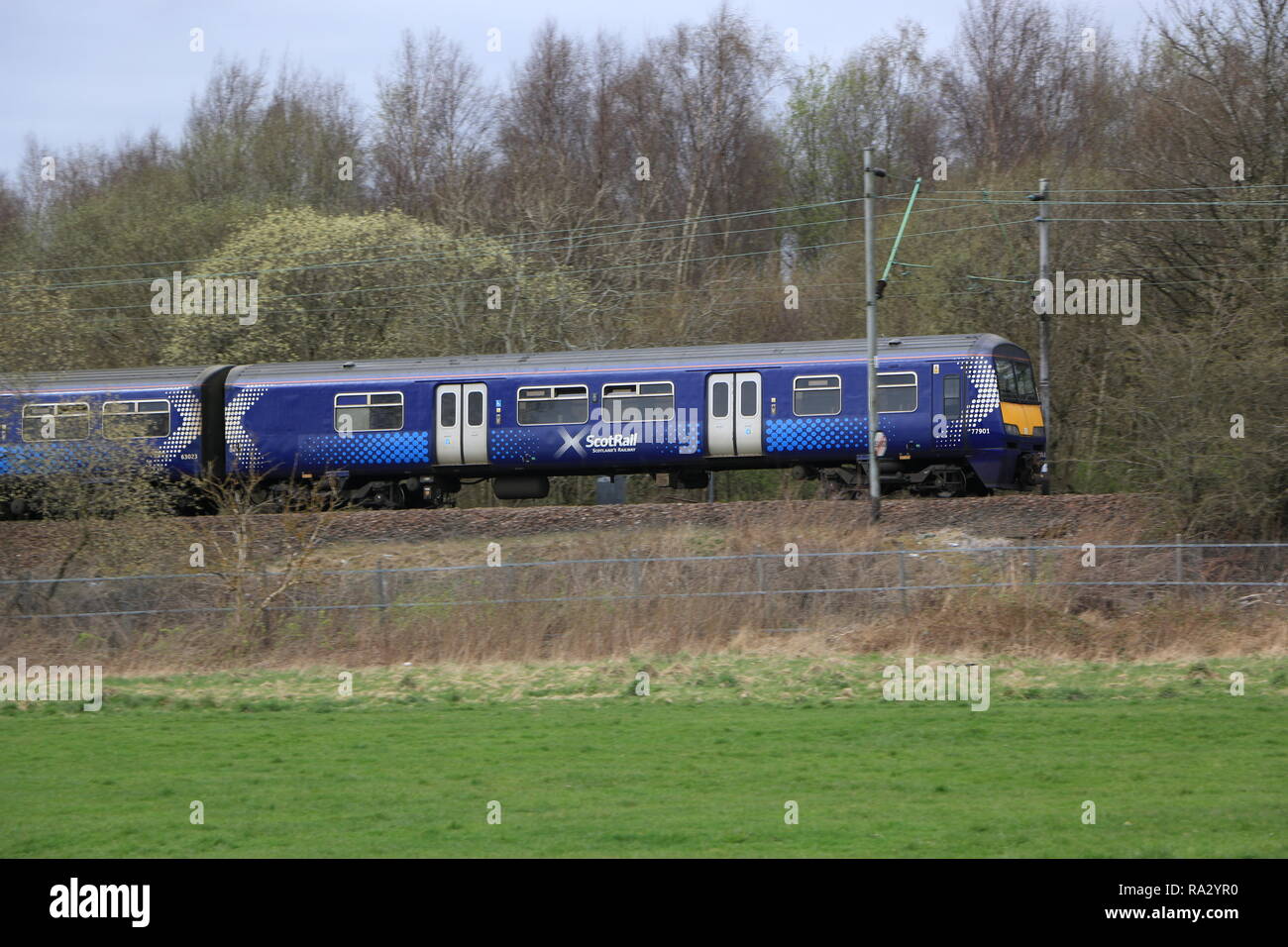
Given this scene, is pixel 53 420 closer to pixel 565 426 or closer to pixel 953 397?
pixel 565 426

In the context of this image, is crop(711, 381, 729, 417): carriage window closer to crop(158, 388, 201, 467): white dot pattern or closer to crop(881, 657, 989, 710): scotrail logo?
crop(881, 657, 989, 710): scotrail logo

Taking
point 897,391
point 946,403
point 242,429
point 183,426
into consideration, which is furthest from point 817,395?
point 183,426

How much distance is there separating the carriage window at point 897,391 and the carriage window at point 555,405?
18.6 ft

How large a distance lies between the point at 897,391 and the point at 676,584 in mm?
7335

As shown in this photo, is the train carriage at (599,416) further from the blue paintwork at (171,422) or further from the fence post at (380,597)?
the fence post at (380,597)

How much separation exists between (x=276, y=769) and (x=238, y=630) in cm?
900

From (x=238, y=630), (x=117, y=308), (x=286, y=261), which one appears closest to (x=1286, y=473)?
(x=238, y=630)

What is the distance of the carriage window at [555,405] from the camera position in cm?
2825

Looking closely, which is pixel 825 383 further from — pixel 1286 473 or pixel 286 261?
pixel 286 261

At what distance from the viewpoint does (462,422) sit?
2870cm

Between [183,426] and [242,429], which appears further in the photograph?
[183,426]

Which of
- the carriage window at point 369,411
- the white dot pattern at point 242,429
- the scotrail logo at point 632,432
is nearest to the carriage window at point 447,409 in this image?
the carriage window at point 369,411

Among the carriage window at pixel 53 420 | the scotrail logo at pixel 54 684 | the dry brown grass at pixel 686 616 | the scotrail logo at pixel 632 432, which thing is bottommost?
the scotrail logo at pixel 54 684

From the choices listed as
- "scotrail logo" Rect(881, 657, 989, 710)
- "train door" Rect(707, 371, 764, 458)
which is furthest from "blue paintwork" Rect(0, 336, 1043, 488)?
"scotrail logo" Rect(881, 657, 989, 710)
